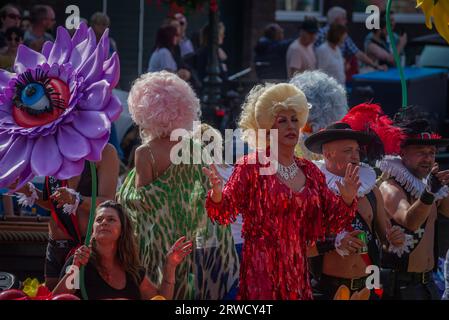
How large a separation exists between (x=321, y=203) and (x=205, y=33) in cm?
740

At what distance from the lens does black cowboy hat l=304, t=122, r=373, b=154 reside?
16.8 feet

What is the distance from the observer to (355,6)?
17.8m

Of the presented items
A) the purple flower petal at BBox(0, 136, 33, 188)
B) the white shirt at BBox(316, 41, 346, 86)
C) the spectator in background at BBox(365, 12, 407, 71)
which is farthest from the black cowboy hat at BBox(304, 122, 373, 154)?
the spectator in background at BBox(365, 12, 407, 71)

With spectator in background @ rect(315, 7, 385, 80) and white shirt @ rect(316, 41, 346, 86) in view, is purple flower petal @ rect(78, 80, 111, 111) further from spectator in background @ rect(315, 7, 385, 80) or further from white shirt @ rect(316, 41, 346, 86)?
spectator in background @ rect(315, 7, 385, 80)

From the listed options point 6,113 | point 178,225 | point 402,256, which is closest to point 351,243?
point 402,256

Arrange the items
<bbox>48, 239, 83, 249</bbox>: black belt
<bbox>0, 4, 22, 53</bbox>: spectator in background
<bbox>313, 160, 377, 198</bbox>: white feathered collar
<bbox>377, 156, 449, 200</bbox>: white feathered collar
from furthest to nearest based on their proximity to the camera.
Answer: <bbox>0, 4, 22, 53</bbox>: spectator in background, <bbox>377, 156, 449, 200</bbox>: white feathered collar, <bbox>48, 239, 83, 249</bbox>: black belt, <bbox>313, 160, 377, 198</bbox>: white feathered collar

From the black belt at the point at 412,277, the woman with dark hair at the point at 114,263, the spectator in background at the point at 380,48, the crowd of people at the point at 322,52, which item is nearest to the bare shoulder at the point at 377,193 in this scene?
the black belt at the point at 412,277

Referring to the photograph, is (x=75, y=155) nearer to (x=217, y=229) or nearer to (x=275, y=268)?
(x=275, y=268)

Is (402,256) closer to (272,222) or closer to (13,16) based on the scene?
(272,222)

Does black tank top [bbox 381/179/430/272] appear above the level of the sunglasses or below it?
below

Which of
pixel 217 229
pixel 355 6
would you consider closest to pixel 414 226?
pixel 217 229

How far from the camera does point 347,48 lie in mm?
12492

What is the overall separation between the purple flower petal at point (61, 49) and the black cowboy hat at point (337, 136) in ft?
4.33
